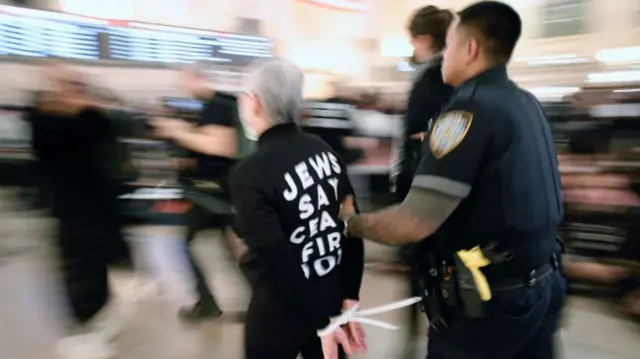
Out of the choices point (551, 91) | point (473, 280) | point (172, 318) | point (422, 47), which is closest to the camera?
point (473, 280)

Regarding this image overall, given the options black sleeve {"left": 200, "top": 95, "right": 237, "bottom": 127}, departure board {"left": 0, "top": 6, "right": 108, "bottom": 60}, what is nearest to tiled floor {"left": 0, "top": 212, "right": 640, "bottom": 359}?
black sleeve {"left": 200, "top": 95, "right": 237, "bottom": 127}

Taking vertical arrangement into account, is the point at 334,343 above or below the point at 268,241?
below

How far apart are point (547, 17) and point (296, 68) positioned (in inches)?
323

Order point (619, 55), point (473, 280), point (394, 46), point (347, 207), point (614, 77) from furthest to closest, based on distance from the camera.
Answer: point (394, 46)
point (619, 55)
point (614, 77)
point (347, 207)
point (473, 280)

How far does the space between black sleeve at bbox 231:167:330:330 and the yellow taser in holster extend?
39 centimetres

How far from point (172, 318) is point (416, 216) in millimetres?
2338

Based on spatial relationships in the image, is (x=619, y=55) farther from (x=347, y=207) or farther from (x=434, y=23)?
(x=347, y=207)

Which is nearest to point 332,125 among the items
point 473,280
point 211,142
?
point 211,142

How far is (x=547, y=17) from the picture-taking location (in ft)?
28.8

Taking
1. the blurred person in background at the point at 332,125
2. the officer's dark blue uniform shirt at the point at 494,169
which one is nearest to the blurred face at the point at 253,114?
the officer's dark blue uniform shirt at the point at 494,169

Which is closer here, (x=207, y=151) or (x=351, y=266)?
(x=351, y=266)

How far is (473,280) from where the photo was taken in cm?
143

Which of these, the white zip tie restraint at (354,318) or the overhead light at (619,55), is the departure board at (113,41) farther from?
the white zip tie restraint at (354,318)

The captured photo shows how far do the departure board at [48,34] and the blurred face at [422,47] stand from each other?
166 inches
